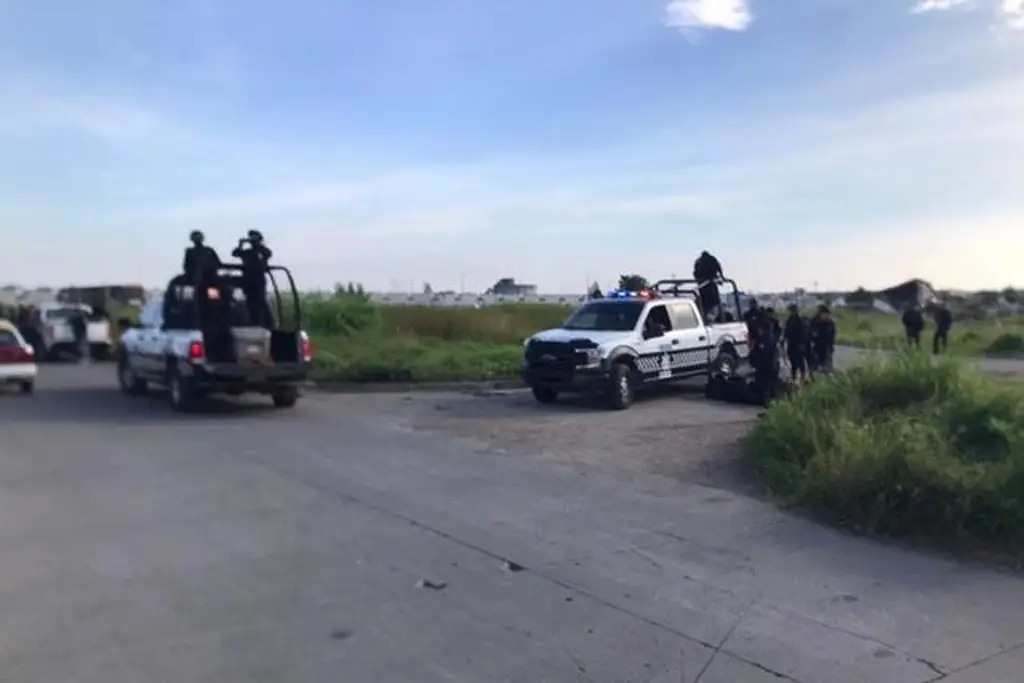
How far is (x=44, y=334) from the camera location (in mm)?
30219

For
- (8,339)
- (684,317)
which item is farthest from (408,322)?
(684,317)

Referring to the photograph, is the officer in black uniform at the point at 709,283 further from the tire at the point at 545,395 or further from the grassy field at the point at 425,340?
the tire at the point at 545,395

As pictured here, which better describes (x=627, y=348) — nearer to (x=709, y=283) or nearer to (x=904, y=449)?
(x=709, y=283)

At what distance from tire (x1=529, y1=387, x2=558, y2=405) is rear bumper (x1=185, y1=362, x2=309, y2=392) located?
159 inches

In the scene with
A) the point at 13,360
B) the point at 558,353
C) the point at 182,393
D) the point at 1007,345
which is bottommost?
the point at 1007,345

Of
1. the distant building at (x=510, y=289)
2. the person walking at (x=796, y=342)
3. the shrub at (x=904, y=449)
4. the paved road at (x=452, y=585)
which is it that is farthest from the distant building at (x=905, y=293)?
the paved road at (x=452, y=585)

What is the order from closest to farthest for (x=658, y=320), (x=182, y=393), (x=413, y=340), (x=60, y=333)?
(x=182, y=393), (x=658, y=320), (x=413, y=340), (x=60, y=333)

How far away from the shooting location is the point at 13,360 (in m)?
19.5

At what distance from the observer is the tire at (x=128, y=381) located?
19406mm

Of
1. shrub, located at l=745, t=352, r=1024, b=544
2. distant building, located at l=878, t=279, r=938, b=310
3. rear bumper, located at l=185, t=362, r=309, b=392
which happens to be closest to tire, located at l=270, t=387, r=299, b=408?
rear bumper, located at l=185, t=362, r=309, b=392

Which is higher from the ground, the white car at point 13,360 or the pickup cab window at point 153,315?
the pickup cab window at point 153,315

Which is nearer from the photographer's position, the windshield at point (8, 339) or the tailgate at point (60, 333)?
the windshield at point (8, 339)

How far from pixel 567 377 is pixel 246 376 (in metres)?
5.25

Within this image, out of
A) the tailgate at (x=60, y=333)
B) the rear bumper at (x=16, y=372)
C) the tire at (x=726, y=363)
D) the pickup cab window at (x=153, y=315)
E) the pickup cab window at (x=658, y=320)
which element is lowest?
the tire at (x=726, y=363)
